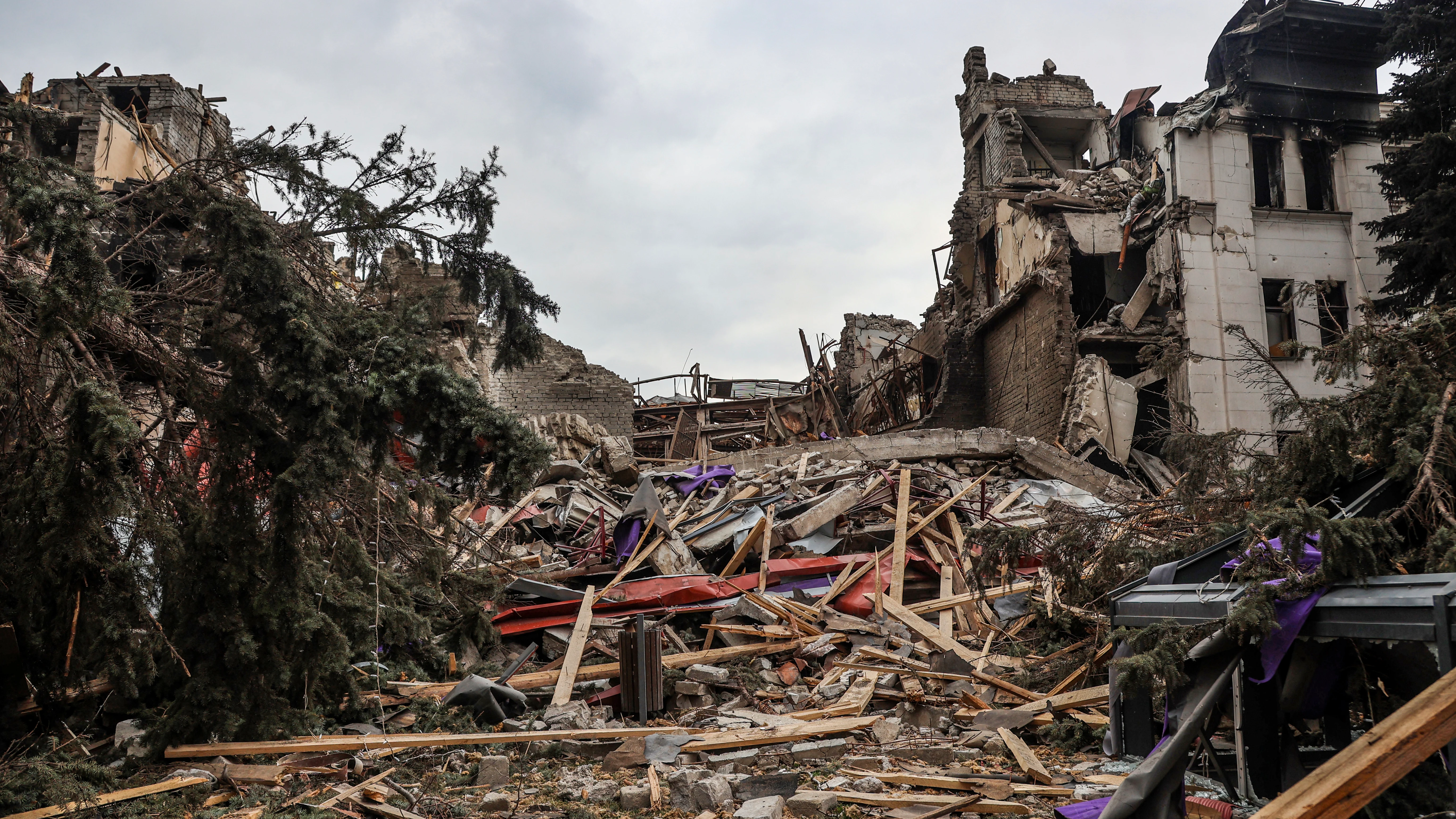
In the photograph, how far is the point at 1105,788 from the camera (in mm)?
5449

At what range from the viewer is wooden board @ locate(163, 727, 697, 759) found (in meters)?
6.38

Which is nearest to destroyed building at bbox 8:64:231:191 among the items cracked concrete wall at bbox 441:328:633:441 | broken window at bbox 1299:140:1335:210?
cracked concrete wall at bbox 441:328:633:441

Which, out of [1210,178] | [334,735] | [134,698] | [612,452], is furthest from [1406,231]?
[134,698]

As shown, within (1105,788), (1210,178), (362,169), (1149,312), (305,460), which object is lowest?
(1105,788)

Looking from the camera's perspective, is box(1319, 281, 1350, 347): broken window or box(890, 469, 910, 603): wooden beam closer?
box(890, 469, 910, 603): wooden beam

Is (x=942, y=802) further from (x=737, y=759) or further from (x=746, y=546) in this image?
(x=746, y=546)

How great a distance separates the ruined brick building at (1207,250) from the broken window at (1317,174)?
0.03 m

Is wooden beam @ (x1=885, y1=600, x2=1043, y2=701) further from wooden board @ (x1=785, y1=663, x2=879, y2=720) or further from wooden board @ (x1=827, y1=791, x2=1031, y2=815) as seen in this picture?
wooden board @ (x1=827, y1=791, x2=1031, y2=815)

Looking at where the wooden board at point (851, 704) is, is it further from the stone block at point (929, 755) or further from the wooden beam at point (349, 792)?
the wooden beam at point (349, 792)

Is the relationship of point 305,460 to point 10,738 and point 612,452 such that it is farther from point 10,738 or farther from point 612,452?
point 612,452

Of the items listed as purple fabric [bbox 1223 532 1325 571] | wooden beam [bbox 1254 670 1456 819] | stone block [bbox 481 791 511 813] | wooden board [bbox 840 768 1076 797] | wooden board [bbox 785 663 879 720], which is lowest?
stone block [bbox 481 791 511 813]

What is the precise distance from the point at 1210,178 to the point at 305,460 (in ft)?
54.0

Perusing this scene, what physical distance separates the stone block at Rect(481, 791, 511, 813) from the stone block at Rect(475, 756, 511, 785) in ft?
1.34

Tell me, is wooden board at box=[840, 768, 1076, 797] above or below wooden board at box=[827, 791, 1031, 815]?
above
